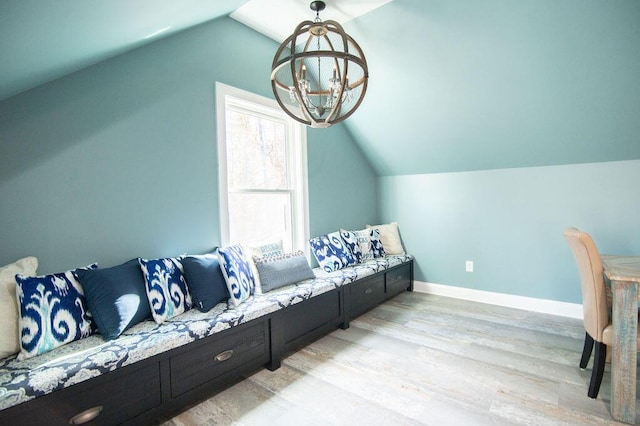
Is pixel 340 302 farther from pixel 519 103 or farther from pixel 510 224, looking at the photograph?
pixel 519 103

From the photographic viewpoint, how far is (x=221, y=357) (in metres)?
1.99

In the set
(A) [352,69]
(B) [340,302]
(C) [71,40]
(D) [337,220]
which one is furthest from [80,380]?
(A) [352,69]

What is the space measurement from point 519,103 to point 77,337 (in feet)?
12.1

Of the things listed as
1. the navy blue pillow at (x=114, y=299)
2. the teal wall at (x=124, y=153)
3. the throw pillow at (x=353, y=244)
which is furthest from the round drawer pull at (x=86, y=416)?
the throw pillow at (x=353, y=244)

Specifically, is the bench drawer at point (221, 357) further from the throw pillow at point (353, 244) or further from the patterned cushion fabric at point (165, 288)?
the throw pillow at point (353, 244)

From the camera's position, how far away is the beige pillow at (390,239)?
4148 mm

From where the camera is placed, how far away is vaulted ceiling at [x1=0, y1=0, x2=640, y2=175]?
1.57 metres

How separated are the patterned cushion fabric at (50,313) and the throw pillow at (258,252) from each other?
111 centimetres

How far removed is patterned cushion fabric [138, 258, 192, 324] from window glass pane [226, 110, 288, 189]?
1.00m

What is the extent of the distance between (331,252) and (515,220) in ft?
6.68

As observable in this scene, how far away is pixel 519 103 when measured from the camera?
9.41ft

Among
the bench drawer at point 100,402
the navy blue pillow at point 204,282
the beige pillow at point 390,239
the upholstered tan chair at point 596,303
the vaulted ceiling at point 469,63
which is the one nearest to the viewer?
the bench drawer at point 100,402

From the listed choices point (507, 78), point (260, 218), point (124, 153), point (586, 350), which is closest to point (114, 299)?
point (124, 153)

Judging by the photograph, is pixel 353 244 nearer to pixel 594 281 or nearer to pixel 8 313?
pixel 594 281
